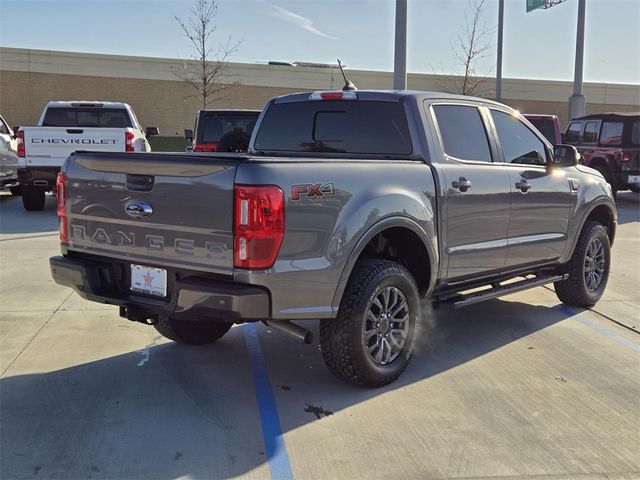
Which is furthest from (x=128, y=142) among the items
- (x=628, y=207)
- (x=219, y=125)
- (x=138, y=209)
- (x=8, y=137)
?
(x=628, y=207)

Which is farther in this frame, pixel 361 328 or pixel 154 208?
pixel 361 328

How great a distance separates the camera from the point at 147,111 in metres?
35.0

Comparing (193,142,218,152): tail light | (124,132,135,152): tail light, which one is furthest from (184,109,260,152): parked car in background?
(124,132,135,152): tail light

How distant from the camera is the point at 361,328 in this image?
389cm

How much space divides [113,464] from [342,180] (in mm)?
1962

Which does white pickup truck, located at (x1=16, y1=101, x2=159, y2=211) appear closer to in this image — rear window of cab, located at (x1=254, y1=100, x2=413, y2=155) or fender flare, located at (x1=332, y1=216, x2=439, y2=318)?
rear window of cab, located at (x1=254, y1=100, x2=413, y2=155)

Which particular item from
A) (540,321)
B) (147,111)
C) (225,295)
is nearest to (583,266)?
(540,321)

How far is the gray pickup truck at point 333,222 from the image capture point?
11.2 ft

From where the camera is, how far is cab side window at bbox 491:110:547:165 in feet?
17.5

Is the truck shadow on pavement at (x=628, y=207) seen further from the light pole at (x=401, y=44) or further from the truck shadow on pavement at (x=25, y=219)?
the truck shadow on pavement at (x=25, y=219)

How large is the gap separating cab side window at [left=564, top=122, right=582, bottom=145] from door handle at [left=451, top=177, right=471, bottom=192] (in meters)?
13.7

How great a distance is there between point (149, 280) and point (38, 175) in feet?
28.4

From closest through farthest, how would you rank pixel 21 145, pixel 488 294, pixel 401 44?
1. pixel 488 294
2. pixel 21 145
3. pixel 401 44

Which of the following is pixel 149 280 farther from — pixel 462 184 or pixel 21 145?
pixel 21 145
